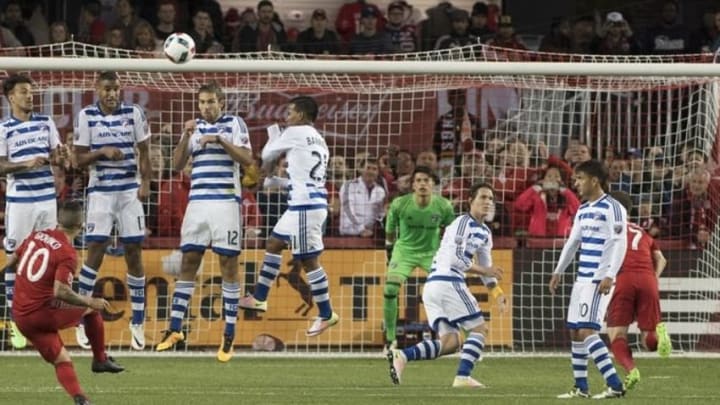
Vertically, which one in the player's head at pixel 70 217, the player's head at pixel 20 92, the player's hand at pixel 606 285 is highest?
the player's head at pixel 20 92

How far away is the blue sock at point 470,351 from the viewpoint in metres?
15.6

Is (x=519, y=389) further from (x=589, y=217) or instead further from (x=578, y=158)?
(x=578, y=158)

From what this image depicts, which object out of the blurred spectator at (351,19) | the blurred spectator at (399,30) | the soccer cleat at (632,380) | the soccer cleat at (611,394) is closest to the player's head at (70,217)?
the soccer cleat at (611,394)

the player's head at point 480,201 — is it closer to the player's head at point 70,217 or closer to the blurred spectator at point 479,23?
the player's head at point 70,217

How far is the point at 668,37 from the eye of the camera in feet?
81.3

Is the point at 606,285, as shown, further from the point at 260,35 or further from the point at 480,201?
the point at 260,35

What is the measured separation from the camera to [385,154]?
2191 centimetres

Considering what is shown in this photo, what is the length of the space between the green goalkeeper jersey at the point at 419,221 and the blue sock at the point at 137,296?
3636mm

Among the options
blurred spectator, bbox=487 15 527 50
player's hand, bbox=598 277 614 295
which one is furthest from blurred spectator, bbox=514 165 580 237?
player's hand, bbox=598 277 614 295

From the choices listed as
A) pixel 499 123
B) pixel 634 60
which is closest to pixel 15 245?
→ pixel 499 123

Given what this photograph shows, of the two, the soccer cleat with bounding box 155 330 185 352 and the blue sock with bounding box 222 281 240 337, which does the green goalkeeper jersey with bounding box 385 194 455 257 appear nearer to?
the blue sock with bounding box 222 281 240 337

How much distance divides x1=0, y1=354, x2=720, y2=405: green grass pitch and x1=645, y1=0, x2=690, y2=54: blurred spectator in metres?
5.86

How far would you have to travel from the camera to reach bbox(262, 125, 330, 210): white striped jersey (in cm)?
1681

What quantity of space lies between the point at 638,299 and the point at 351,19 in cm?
913
